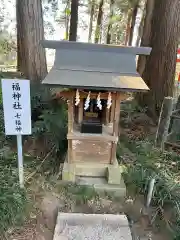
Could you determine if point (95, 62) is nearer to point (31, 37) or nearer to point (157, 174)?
point (157, 174)

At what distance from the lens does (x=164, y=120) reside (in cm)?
469

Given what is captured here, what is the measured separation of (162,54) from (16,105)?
14.2 feet

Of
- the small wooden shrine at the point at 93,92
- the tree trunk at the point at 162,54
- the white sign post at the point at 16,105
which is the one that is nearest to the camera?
the white sign post at the point at 16,105

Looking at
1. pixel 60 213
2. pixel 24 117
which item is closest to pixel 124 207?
pixel 60 213

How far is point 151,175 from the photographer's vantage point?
3.70 m

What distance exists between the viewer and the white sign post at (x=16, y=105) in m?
2.89

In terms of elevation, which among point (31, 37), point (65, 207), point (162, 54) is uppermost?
point (31, 37)

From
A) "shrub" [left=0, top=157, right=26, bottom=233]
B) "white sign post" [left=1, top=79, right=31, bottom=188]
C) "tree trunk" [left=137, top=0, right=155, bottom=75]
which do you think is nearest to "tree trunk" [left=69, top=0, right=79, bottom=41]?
"tree trunk" [left=137, top=0, right=155, bottom=75]

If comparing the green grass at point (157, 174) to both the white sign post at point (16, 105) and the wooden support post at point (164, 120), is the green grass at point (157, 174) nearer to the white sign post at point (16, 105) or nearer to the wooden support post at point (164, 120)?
the wooden support post at point (164, 120)

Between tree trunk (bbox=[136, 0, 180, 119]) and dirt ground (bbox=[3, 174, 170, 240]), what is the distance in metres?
3.14

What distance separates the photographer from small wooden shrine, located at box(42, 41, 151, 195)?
3012 mm

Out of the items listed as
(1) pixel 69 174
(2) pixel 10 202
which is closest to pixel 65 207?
(1) pixel 69 174

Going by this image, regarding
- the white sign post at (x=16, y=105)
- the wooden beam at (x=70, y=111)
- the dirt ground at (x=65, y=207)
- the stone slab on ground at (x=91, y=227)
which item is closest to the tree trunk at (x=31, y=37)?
the wooden beam at (x=70, y=111)

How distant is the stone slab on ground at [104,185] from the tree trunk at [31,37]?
9.10 ft
